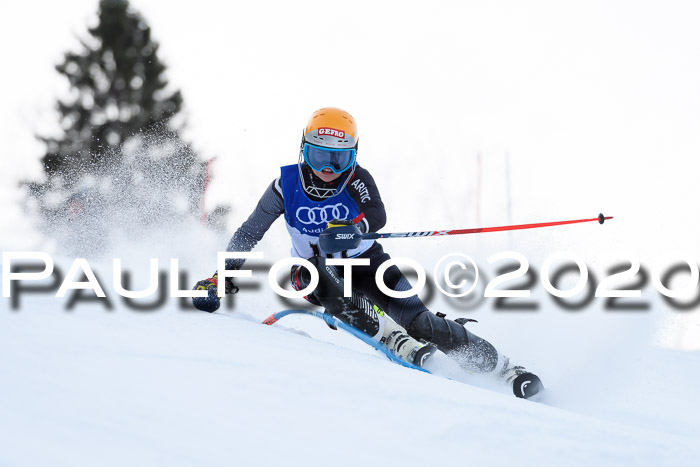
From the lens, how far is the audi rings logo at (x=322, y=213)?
4.03 meters

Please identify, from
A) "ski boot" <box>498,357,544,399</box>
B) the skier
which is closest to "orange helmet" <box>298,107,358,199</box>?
the skier

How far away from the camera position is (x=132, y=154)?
47.5 feet

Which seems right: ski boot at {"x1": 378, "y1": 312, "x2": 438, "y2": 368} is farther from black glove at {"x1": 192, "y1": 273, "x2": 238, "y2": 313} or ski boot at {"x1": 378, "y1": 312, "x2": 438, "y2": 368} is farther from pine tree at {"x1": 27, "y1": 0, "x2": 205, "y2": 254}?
pine tree at {"x1": 27, "y1": 0, "x2": 205, "y2": 254}

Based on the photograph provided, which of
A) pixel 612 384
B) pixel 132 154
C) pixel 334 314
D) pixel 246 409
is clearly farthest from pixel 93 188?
pixel 246 409

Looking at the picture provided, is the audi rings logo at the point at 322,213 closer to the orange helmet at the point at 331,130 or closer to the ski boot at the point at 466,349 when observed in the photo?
the orange helmet at the point at 331,130

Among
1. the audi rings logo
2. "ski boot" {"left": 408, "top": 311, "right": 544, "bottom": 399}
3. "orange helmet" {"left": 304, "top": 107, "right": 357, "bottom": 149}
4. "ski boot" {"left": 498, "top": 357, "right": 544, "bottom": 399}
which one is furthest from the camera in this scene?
the audi rings logo

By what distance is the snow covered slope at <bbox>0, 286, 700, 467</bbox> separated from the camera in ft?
5.07

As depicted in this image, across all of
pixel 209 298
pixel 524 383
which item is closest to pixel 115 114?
pixel 209 298

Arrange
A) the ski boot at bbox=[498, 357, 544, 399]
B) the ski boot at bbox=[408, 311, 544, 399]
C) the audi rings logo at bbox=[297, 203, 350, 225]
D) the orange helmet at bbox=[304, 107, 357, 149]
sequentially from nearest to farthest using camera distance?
the ski boot at bbox=[498, 357, 544, 399]
the ski boot at bbox=[408, 311, 544, 399]
the orange helmet at bbox=[304, 107, 357, 149]
the audi rings logo at bbox=[297, 203, 350, 225]

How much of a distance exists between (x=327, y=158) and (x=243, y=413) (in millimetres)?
2334

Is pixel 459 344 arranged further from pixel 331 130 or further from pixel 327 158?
pixel 331 130

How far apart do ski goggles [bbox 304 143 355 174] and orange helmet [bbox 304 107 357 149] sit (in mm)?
30

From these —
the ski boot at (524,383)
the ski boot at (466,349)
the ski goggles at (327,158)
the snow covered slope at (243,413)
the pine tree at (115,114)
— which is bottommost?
the ski boot at (524,383)

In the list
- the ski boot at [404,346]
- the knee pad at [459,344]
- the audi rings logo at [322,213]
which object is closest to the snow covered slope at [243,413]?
the ski boot at [404,346]
